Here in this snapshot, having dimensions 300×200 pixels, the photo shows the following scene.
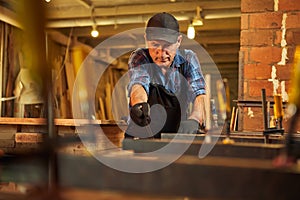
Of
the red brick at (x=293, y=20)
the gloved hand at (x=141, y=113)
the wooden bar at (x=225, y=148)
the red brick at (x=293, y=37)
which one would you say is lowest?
the wooden bar at (x=225, y=148)

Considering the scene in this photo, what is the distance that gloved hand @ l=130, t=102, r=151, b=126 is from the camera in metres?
1.94

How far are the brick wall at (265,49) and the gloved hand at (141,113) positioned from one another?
1.51 m

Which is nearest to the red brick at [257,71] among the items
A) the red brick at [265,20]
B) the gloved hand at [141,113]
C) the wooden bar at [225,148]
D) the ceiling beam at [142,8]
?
the red brick at [265,20]

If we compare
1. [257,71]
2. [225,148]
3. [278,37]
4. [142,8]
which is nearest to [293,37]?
[278,37]

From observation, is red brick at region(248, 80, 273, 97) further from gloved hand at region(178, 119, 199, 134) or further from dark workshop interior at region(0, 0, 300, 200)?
gloved hand at region(178, 119, 199, 134)

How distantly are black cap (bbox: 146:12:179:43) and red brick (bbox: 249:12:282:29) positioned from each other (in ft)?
4.38

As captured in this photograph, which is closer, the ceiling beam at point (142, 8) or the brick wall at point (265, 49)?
the brick wall at point (265, 49)

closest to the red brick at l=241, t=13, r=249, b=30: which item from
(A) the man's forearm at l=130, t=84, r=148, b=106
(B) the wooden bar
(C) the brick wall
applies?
(C) the brick wall

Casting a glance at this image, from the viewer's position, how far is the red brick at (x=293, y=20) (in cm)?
329

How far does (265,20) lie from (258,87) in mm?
512

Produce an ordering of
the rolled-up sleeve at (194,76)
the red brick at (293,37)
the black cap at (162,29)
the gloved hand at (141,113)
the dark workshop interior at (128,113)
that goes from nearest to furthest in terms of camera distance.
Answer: the dark workshop interior at (128,113) < the gloved hand at (141,113) < the black cap at (162,29) < the rolled-up sleeve at (194,76) < the red brick at (293,37)

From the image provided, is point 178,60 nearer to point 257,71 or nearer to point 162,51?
point 162,51

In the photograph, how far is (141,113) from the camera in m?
1.94

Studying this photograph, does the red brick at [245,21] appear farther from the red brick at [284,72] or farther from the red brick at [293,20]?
the red brick at [284,72]
